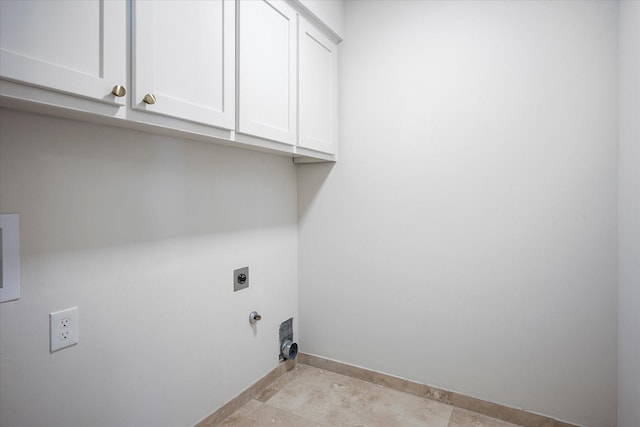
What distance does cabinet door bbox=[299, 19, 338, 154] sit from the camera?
1772mm

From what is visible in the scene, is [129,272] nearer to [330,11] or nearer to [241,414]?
[241,414]

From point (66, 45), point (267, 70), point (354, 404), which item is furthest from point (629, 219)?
point (66, 45)

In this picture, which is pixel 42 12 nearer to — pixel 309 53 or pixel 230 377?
pixel 309 53

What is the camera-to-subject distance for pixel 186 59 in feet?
3.78

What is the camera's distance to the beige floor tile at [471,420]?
1655 millimetres

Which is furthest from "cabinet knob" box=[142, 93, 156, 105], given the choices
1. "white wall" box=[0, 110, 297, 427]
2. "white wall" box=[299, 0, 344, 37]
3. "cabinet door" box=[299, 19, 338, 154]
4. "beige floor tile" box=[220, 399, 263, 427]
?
"beige floor tile" box=[220, 399, 263, 427]

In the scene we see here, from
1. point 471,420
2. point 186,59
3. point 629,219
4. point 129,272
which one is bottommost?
point 471,420

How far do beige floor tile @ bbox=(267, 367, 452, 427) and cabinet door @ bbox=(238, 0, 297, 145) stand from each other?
1.33 metres

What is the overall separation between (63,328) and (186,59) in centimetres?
94

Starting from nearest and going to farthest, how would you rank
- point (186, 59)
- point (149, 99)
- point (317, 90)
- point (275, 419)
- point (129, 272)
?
point (149, 99) < point (186, 59) < point (129, 272) < point (275, 419) < point (317, 90)

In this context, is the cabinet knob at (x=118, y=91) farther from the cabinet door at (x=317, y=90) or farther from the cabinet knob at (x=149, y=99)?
the cabinet door at (x=317, y=90)

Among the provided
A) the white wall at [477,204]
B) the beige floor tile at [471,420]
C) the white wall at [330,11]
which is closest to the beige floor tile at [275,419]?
the white wall at [477,204]

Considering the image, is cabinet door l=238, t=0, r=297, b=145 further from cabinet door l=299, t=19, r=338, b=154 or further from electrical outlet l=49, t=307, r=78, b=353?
electrical outlet l=49, t=307, r=78, b=353

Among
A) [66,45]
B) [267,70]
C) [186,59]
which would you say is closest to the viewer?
[66,45]
